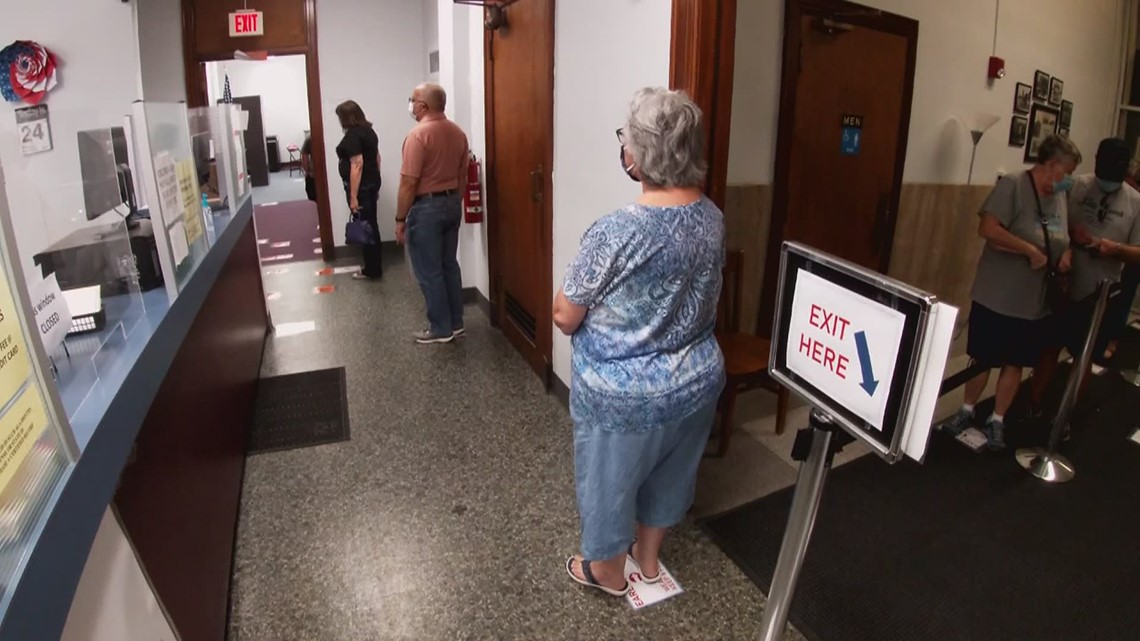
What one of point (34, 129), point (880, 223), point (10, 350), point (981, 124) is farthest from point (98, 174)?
point (981, 124)

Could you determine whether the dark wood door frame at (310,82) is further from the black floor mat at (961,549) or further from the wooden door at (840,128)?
the black floor mat at (961,549)

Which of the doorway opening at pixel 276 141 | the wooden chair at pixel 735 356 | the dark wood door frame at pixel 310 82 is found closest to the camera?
the wooden chair at pixel 735 356

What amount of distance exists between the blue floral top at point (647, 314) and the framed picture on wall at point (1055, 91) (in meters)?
3.77

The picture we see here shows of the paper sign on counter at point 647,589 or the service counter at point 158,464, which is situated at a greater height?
the service counter at point 158,464

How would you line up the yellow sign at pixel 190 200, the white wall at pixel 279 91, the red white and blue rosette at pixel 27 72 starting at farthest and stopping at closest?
the white wall at pixel 279 91, the red white and blue rosette at pixel 27 72, the yellow sign at pixel 190 200

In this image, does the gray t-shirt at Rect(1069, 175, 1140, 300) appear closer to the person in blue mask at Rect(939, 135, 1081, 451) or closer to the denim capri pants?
the person in blue mask at Rect(939, 135, 1081, 451)

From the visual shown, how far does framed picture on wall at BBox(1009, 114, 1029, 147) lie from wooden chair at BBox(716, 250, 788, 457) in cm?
238

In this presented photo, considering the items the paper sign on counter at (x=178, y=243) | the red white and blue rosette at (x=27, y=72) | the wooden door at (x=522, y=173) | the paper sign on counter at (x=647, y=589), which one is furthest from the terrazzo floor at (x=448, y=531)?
the red white and blue rosette at (x=27, y=72)

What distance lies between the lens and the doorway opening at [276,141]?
777 cm

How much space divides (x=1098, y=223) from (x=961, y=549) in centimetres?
162

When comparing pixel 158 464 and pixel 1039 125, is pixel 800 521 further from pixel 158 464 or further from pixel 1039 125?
pixel 1039 125

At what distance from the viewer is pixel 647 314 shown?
1.49m

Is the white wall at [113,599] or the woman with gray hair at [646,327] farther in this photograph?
the woman with gray hair at [646,327]

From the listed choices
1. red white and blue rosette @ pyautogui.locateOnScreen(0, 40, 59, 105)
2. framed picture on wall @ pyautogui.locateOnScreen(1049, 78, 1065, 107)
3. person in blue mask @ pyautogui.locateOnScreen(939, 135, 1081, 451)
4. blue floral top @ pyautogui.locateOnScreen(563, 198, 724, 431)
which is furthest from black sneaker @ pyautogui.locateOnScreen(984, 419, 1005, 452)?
red white and blue rosette @ pyautogui.locateOnScreen(0, 40, 59, 105)
